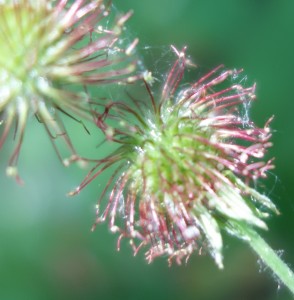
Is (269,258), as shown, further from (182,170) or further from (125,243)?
(125,243)

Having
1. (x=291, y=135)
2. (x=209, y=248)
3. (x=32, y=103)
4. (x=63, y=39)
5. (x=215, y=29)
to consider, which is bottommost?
(x=209, y=248)

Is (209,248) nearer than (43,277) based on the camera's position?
Yes

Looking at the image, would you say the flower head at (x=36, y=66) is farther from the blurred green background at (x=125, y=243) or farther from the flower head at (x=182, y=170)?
the blurred green background at (x=125, y=243)

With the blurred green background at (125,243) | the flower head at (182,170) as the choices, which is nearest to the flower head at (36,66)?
the flower head at (182,170)

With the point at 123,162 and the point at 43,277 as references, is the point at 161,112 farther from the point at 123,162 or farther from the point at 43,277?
the point at 43,277

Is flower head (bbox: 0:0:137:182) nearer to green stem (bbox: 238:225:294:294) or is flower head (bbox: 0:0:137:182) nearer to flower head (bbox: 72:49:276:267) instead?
flower head (bbox: 72:49:276:267)

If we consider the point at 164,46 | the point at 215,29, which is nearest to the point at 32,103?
the point at 164,46
